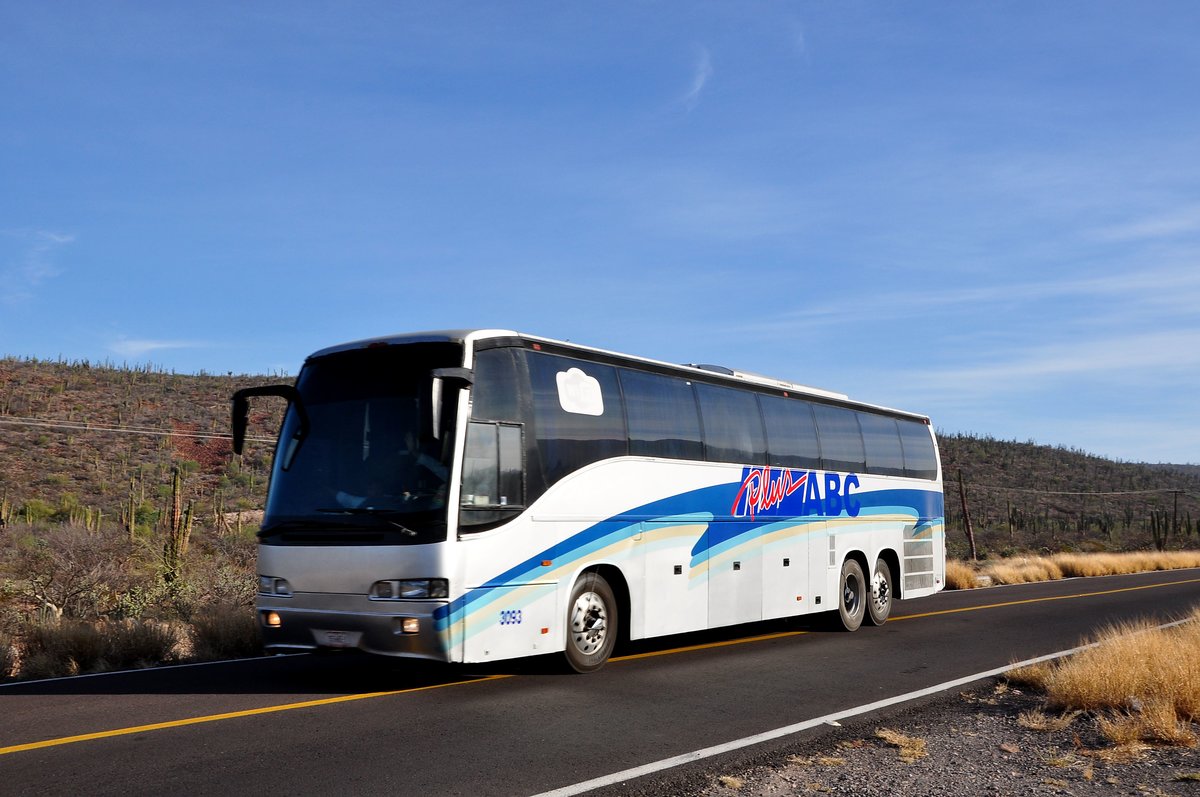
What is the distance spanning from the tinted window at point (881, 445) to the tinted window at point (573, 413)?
701cm

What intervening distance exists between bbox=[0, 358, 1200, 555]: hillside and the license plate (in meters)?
14.1

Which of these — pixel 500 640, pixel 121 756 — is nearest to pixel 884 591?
pixel 500 640

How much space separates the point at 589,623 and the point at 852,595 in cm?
681

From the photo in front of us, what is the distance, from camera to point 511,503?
10336mm

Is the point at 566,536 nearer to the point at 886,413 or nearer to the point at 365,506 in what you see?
the point at 365,506

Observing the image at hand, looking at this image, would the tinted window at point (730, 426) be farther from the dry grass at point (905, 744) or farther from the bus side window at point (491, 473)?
the dry grass at point (905, 744)

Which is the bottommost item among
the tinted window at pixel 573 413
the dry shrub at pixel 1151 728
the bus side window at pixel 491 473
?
the dry shrub at pixel 1151 728

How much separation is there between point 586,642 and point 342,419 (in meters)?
3.49

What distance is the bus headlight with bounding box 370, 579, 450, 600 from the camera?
9.48m

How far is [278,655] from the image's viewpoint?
12797 millimetres

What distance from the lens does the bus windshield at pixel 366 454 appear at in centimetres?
967

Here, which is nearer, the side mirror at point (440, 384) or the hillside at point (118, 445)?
the side mirror at point (440, 384)

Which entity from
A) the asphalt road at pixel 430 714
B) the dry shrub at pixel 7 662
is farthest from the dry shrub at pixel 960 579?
the dry shrub at pixel 7 662

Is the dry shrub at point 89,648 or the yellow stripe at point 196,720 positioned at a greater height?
the dry shrub at point 89,648
